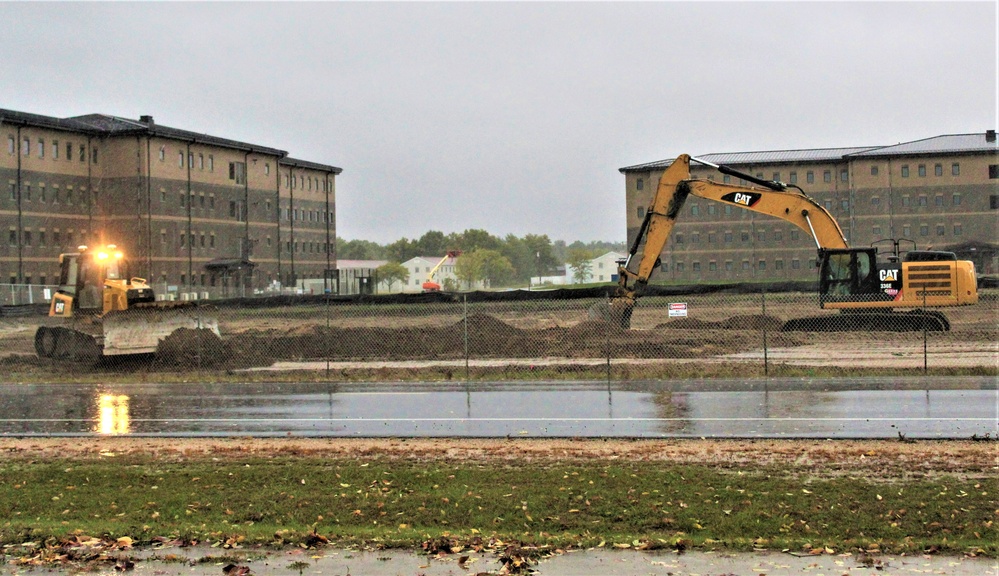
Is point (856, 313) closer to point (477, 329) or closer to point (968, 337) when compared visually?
point (968, 337)

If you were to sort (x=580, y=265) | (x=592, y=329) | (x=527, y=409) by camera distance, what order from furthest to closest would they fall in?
(x=580, y=265) < (x=592, y=329) < (x=527, y=409)

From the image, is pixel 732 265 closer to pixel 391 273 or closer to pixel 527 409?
pixel 391 273

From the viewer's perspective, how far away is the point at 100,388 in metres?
24.7

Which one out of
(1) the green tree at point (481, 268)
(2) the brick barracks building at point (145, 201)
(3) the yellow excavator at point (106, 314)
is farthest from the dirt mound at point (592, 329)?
(1) the green tree at point (481, 268)

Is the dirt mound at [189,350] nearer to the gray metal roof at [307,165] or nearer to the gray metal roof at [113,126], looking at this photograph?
the gray metal roof at [113,126]

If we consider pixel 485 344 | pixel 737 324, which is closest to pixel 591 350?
pixel 485 344

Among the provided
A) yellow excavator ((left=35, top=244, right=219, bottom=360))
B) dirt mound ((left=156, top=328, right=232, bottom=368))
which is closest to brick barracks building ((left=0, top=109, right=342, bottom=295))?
yellow excavator ((left=35, top=244, right=219, bottom=360))

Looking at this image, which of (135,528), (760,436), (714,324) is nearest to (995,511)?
(760,436)

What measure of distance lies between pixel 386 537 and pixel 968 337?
28.4 meters

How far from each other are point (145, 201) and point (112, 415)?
5941cm

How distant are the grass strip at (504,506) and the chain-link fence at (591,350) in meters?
11.3

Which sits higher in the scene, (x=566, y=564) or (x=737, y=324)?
(x=737, y=324)

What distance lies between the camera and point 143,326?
29.3 m

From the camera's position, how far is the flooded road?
16.2m
